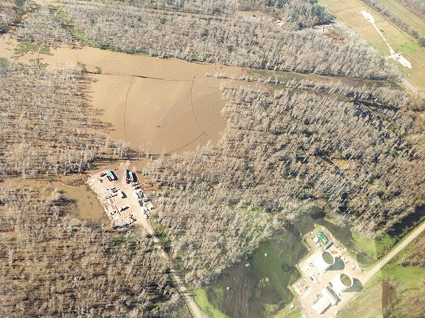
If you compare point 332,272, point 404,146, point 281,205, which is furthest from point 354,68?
point 332,272

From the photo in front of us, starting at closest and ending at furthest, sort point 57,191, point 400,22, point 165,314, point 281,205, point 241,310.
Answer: point 165,314 → point 241,310 → point 57,191 → point 281,205 → point 400,22

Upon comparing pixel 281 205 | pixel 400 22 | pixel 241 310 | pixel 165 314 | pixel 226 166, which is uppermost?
pixel 400 22

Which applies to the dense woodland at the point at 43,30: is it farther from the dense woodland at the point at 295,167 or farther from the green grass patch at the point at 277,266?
the green grass patch at the point at 277,266

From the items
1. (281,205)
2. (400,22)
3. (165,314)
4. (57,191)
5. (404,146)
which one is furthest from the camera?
(400,22)

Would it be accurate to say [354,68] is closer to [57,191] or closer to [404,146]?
[404,146]

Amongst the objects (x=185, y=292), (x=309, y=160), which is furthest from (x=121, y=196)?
(x=309, y=160)

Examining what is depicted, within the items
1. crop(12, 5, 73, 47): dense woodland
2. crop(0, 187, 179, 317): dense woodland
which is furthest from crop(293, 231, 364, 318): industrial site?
crop(12, 5, 73, 47): dense woodland
